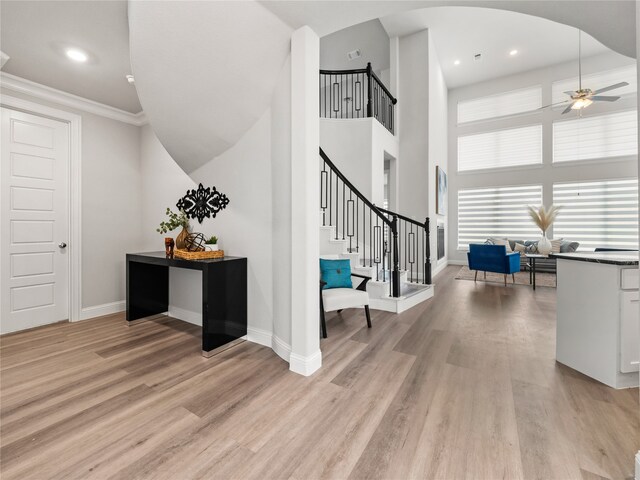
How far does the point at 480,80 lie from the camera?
787 centimetres

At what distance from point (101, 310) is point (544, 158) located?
385 inches

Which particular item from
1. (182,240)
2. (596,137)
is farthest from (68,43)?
(596,137)

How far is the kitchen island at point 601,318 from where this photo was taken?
6.07 ft

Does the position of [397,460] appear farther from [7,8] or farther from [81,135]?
[81,135]

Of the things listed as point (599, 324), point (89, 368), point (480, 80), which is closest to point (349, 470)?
point (599, 324)

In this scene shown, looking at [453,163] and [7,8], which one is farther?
[453,163]

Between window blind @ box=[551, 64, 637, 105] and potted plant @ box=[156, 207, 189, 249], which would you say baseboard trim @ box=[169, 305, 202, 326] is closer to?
potted plant @ box=[156, 207, 189, 249]

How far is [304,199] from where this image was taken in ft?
6.90

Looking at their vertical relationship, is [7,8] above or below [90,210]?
above

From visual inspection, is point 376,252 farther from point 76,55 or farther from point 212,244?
point 76,55

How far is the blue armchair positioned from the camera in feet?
17.2

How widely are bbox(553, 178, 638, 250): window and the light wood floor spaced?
592 centimetres

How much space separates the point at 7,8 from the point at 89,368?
275 centimetres

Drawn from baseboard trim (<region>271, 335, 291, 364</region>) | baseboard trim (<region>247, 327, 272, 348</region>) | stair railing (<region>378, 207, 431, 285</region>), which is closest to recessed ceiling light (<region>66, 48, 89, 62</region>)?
baseboard trim (<region>247, 327, 272, 348</region>)
